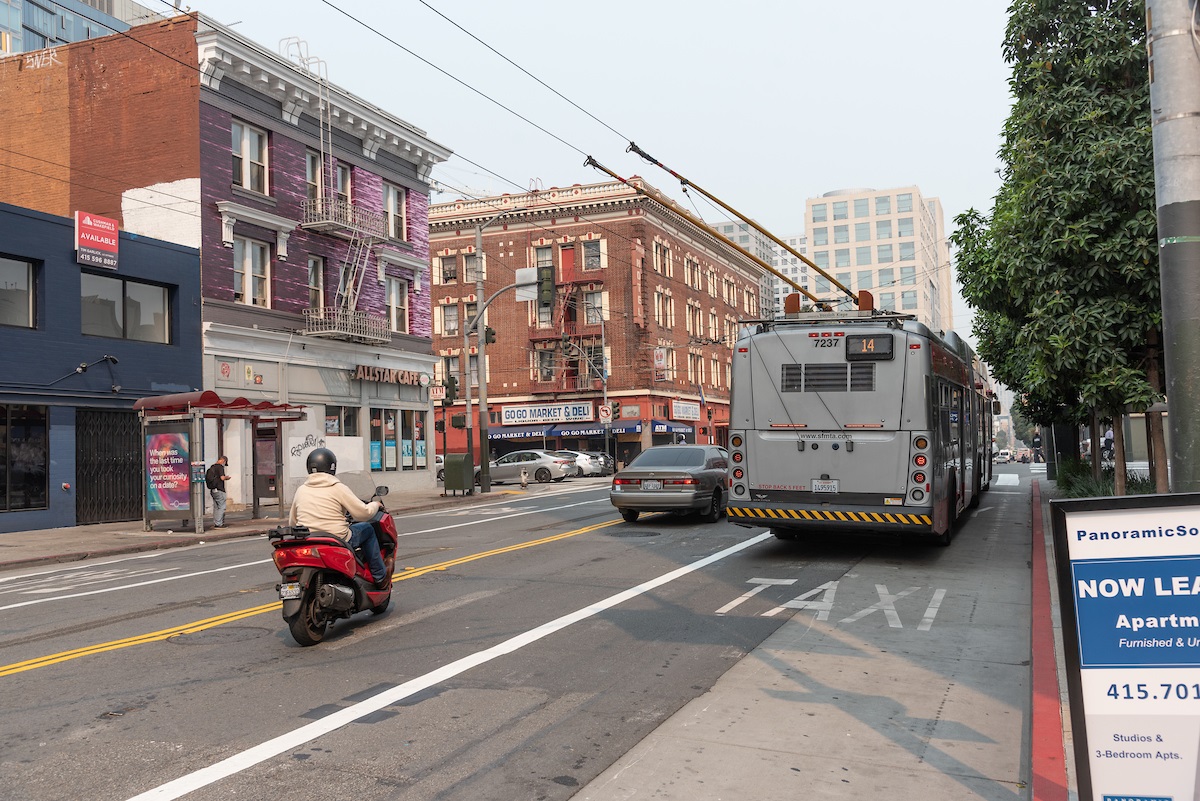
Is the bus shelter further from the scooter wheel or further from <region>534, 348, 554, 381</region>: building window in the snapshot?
<region>534, 348, 554, 381</region>: building window

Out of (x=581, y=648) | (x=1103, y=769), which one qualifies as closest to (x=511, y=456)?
(x=581, y=648)

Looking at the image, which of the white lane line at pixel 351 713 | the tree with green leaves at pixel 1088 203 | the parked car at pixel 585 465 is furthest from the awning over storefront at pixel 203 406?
the parked car at pixel 585 465

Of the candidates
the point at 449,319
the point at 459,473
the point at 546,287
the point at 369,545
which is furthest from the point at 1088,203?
the point at 449,319

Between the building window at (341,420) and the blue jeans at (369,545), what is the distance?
893 inches

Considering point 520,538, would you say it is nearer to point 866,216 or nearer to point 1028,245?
point 1028,245

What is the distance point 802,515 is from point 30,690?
29.6 feet

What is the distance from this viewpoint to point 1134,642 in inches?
138

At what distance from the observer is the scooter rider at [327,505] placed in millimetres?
8086

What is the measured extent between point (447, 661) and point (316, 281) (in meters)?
25.9

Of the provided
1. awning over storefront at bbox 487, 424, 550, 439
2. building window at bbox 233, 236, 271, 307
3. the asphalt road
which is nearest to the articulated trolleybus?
the asphalt road

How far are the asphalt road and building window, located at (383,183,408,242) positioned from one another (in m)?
23.0

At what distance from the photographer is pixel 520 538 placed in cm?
1591

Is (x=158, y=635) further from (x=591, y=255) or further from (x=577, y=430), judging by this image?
(x=591, y=255)

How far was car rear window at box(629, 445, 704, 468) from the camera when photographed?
1816 centimetres
